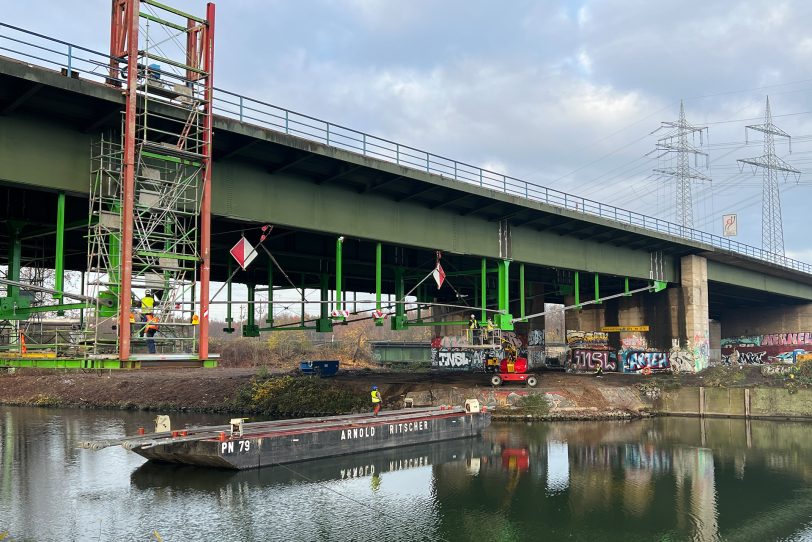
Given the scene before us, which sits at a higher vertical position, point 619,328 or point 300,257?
point 300,257

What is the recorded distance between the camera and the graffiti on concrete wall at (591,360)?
57.1 m

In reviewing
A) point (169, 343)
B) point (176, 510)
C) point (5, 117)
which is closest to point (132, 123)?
point (5, 117)

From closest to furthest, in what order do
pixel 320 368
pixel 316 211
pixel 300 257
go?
pixel 316 211 → pixel 300 257 → pixel 320 368

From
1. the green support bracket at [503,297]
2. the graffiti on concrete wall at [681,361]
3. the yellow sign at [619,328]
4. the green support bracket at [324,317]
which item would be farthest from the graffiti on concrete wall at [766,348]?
the green support bracket at [324,317]

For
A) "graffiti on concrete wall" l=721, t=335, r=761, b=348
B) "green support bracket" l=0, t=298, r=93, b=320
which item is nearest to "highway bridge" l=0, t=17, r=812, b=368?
"green support bracket" l=0, t=298, r=93, b=320

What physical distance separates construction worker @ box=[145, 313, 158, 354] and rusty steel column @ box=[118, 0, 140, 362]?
2.60 feet

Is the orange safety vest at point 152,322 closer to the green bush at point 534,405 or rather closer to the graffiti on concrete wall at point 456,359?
the green bush at point 534,405

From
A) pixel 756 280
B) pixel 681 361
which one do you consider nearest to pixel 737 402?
pixel 681 361

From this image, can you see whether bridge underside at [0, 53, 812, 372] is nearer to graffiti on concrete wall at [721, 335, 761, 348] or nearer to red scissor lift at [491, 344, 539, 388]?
red scissor lift at [491, 344, 539, 388]

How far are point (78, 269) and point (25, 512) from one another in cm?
2204

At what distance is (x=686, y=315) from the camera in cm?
5334

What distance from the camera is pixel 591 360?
57812 mm

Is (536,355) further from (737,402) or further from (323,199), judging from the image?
(323,199)

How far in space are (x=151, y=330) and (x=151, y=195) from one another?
14.6 feet
